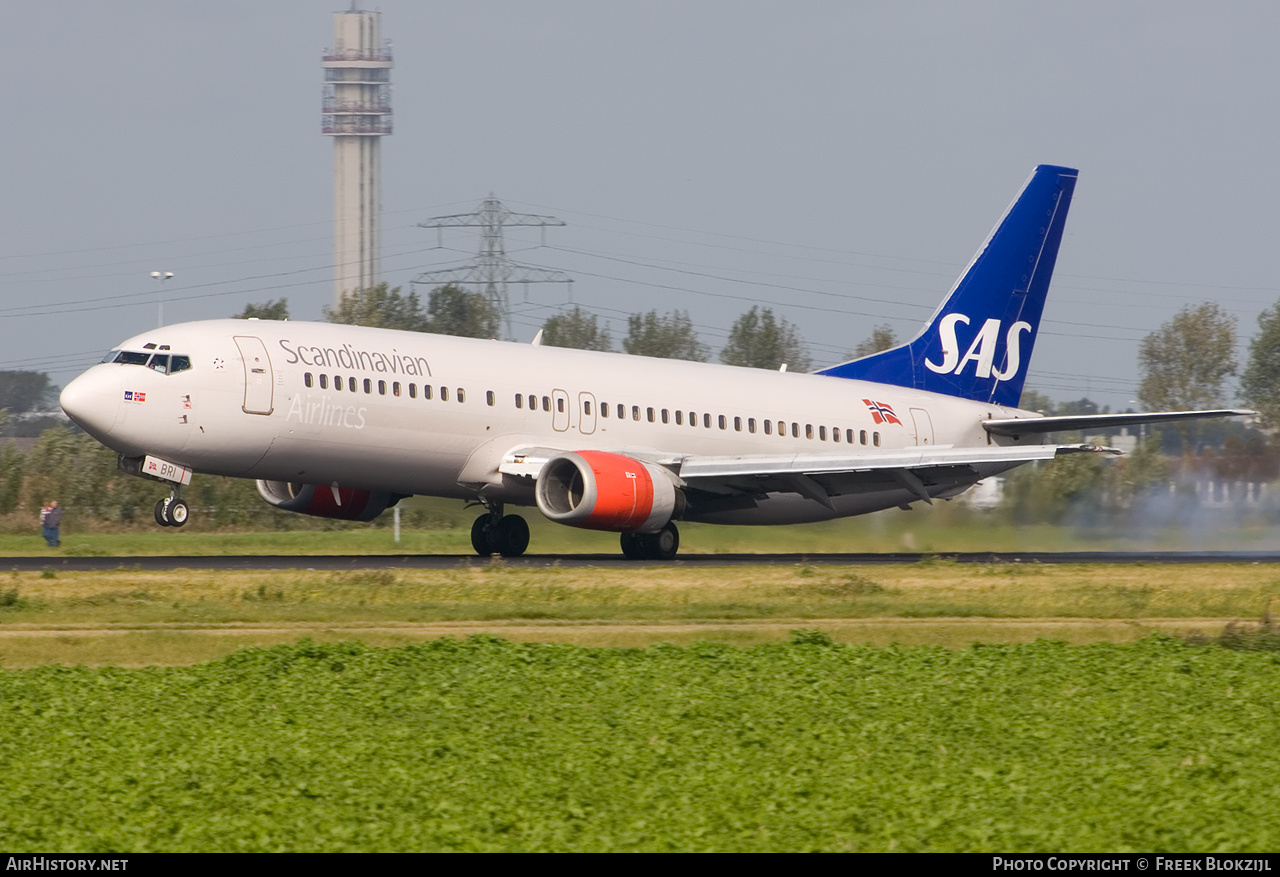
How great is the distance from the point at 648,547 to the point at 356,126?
128 m

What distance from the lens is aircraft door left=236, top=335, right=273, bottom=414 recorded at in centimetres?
2602

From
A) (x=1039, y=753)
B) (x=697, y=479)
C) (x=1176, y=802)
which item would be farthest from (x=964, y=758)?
(x=697, y=479)

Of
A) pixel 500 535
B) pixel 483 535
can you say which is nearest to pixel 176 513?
pixel 483 535

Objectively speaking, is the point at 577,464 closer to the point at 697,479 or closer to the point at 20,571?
the point at 697,479

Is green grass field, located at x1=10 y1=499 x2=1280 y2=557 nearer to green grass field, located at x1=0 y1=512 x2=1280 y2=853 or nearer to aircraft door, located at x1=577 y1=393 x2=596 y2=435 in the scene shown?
aircraft door, located at x1=577 y1=393 x2=596 y2=435

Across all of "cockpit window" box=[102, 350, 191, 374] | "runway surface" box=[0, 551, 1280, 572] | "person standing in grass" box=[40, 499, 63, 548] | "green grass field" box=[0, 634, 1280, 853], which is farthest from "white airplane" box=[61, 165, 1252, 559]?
"green grass field" box=[0, 634, 1280, 853]

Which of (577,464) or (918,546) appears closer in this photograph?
(577,464)

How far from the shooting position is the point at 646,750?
11.7m

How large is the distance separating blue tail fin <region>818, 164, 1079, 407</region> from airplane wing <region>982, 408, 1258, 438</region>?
1.41 m

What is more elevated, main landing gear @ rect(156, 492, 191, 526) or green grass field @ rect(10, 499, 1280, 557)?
main landing gear @ rect(156, 492, 191, 526)

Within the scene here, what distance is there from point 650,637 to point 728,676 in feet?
12.2

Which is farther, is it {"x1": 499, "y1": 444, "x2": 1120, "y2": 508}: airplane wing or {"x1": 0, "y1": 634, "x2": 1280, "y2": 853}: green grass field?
{"x1": 499, "y1": 444, "x2": 1120, "y2": 508}: airplane wing

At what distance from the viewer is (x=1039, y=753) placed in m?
11.8

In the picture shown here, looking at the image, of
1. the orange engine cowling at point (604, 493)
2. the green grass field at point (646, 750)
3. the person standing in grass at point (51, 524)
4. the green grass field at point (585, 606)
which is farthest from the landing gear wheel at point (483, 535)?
the green grass field at point (646, 750)
